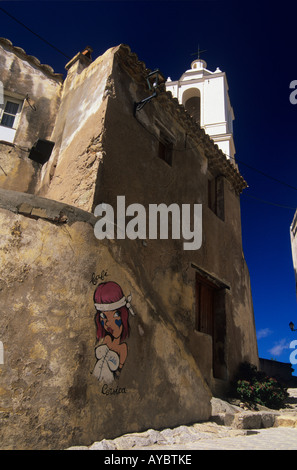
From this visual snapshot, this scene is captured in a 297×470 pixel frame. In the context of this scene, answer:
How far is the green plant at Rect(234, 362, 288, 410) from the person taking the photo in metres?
7.96

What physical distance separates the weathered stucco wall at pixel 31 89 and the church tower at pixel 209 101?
816cm

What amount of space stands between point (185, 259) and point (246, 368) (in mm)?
3444

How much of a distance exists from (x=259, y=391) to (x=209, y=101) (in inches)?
569

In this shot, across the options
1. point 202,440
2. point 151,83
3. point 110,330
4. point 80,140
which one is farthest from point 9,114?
point 202,440

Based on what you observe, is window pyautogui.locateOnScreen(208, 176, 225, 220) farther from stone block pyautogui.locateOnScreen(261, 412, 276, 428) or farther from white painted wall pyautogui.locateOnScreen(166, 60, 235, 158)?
stone block pyautogui.locateOnScreen(261, 412, 276, 428)

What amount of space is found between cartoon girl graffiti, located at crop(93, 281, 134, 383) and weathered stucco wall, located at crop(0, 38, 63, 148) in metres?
5.32

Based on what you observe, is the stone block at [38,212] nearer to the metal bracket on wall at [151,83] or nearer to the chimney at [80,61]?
the metal bracket on wall at [151,83]

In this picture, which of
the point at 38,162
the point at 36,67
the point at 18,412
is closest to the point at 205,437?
the point at 18,412

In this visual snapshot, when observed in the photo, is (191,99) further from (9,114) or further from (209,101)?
(9,114)

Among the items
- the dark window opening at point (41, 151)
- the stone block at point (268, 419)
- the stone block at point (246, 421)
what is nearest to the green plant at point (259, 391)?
the stone block at point (268, 419)

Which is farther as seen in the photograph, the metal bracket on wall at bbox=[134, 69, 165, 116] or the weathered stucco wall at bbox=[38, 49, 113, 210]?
the metal bracket on wall at bbox=[134, 69, 165, 116]

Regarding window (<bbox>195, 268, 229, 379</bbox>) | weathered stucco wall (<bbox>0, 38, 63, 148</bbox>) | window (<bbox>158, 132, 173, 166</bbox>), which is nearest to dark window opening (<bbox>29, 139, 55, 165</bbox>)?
weathered stucco wall (<bbox>0, 38, 63, 148</bbox>)

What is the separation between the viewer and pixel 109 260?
5.20 metres
